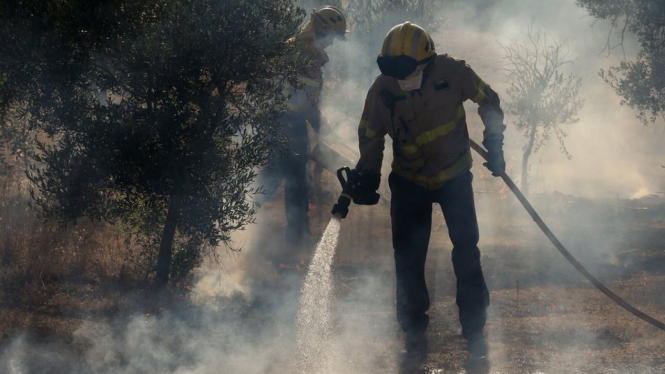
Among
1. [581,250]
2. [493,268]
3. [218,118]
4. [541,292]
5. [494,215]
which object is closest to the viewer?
[218,118]

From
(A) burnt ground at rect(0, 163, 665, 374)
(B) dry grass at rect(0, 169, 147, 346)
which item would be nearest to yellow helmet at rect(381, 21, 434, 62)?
(A) burnt ground at rect(0, 163, 665, 374)

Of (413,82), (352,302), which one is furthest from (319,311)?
(413,82)

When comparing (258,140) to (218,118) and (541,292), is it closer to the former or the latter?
(218,118)

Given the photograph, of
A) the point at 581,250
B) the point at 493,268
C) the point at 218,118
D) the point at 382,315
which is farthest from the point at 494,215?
the point at 218,118

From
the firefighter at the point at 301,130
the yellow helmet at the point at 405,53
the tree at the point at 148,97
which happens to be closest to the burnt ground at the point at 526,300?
the firefighter at the point at 301,130

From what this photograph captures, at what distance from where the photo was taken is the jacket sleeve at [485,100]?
505cm

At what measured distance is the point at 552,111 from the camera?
54.5 ft

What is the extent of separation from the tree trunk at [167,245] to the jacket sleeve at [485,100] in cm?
225

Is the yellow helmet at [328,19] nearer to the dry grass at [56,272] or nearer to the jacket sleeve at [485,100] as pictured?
the dry grass at [56,272]

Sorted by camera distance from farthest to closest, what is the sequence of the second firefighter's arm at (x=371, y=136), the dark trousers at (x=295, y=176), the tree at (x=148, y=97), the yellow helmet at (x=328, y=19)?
the dark trousers at (x=295, y=176) → the yellow helmet at (x=328, y=19) → the second firefighter's arm at (x=371, y=136) → the tree at (x=148, y=97)

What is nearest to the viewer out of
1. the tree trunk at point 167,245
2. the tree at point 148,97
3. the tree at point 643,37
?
the tree at point 148,97

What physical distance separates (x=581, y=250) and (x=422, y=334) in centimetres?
391

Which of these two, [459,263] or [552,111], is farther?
[552,111]

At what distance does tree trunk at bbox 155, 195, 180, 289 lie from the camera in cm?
570
